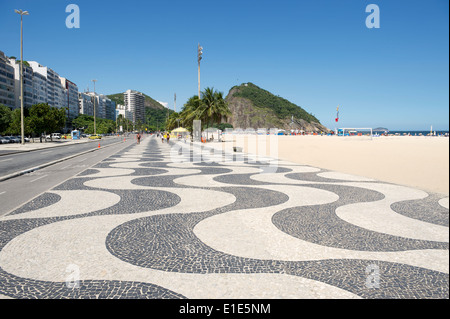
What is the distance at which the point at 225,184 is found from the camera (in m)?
10.1

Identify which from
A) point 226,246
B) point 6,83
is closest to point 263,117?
point 6,83

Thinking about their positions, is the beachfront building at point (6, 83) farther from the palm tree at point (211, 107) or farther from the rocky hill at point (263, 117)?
the rocky hill at point (263, 117)

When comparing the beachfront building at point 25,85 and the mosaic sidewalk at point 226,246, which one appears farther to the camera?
the beachfront building at point 25,85

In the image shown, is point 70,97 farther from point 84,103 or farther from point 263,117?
point 263,117

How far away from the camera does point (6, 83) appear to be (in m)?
89.4

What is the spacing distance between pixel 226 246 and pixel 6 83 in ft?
352

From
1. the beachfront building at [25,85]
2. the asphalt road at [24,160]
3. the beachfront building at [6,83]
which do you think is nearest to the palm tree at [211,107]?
the asphalt road at [24,160]

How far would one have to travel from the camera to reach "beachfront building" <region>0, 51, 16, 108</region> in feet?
283

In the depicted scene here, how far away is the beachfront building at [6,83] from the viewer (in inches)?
3393

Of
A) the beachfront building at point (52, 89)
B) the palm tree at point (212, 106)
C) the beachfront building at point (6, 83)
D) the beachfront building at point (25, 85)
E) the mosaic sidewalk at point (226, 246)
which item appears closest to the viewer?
the mosaic sidewalk at point (226, 246)

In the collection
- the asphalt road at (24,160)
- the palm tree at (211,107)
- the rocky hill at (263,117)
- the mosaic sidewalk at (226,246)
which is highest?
the rocky hill at (263,117)

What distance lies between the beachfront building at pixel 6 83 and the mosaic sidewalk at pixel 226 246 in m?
98.2
